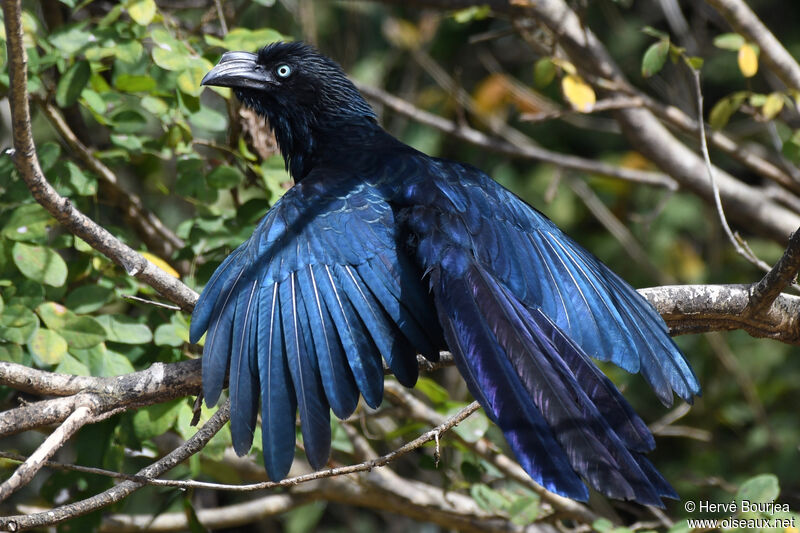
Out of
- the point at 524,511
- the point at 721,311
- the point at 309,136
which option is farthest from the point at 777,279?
the point at 309,136

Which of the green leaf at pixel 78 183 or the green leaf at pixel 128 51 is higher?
the green leaf at pixel 128 51

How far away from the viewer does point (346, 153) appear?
11.9 feet

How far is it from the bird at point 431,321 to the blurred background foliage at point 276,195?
340 millimetres

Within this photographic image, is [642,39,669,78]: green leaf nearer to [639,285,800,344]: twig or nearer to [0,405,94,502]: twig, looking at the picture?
[639,285,800,344]: twig

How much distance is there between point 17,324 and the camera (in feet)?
9.17

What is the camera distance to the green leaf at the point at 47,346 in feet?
9.11

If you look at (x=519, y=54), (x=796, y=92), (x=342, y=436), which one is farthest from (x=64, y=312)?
(x=519, y=54)

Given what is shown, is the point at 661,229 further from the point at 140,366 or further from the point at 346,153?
the point at 140,366

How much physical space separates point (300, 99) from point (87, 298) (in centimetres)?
130

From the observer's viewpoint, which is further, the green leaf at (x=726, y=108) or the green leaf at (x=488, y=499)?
the green leaf at (x=726, y=108)

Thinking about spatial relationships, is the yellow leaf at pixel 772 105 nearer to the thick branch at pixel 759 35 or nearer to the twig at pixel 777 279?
the thick branch at pixel 759 35

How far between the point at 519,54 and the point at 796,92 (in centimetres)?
311

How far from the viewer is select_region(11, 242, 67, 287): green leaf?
291 cm

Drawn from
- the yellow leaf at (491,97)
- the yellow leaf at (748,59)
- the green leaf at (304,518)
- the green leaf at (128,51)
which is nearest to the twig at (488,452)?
the green leaf at (128,51)
